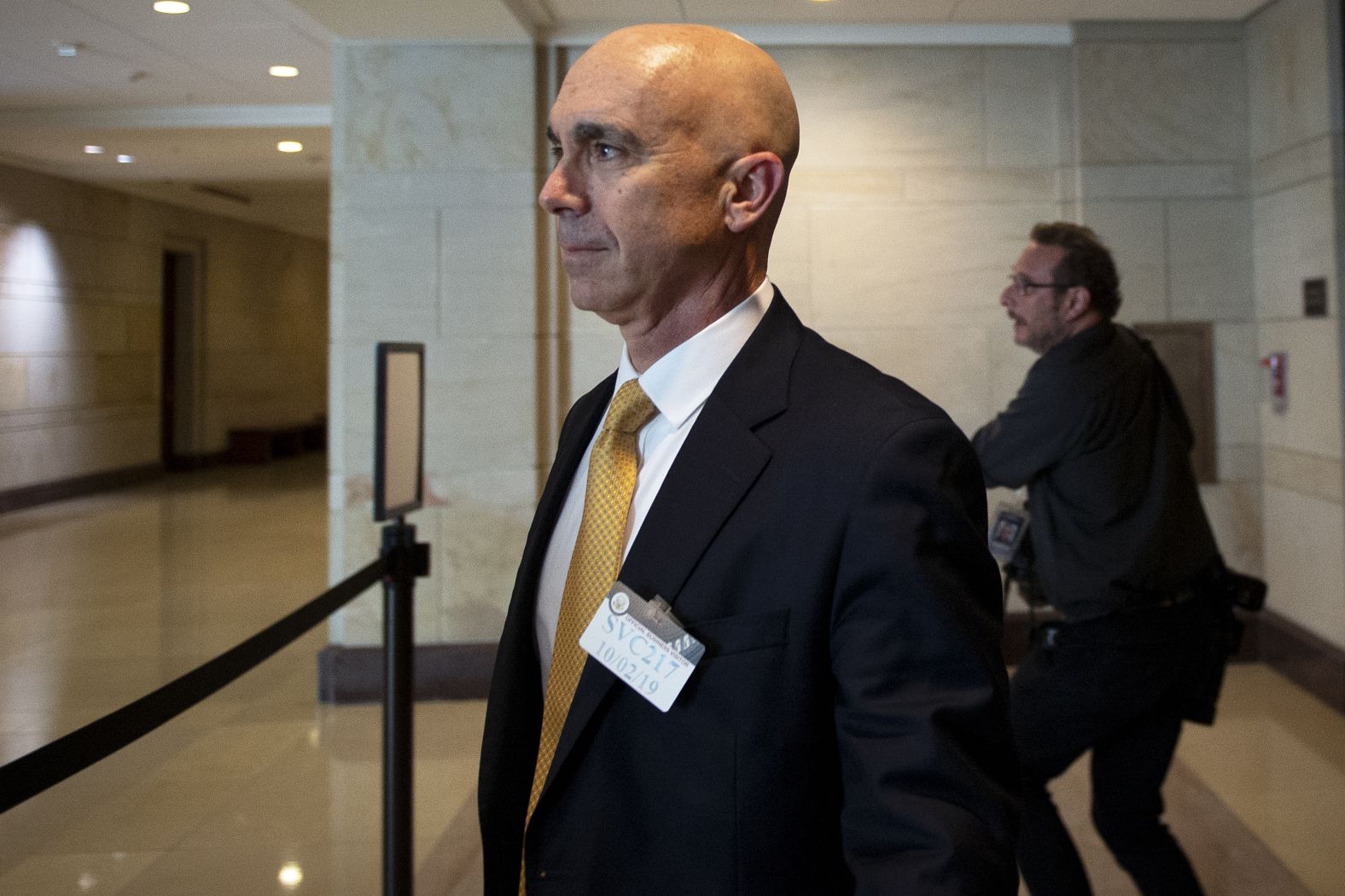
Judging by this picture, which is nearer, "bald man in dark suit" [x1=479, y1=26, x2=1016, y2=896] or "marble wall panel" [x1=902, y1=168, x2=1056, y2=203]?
"bald man in dark suit" [x1=479, y1=26, x2=1016, y2=896]

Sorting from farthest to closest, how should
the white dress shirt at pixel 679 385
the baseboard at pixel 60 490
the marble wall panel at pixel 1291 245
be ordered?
the marble wall panel at pixel 1291 245
the baseboard at pixel 60 490
the white dress shirt at pixel 679 385

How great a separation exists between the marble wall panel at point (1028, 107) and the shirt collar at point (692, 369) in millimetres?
5457

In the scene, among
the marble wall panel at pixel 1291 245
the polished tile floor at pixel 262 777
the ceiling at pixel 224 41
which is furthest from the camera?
the marble wall panel at pixel 1291 245

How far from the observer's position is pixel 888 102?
6387mm

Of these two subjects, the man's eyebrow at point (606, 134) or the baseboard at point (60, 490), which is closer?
the man's eyebrow at point (606, 134)

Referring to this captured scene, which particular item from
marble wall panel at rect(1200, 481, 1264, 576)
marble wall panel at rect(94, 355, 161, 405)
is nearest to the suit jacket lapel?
marble wall panel at rect(94, 355, 161, 405)

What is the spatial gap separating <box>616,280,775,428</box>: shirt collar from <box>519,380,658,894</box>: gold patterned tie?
0.10ft

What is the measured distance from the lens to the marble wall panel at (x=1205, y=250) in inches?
250

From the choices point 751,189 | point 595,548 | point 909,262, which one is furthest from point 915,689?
point 909,262

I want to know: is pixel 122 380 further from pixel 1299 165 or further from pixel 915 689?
pixel 1299 165

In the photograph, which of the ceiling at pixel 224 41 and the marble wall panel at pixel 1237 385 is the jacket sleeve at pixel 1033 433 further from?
the marble wall panel at pixel 1237 385

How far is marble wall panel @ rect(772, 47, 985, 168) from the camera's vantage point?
6367mm

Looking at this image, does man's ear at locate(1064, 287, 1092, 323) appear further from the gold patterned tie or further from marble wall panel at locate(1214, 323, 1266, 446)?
marble wall panel at locate(1214, 323, 1266, 446)

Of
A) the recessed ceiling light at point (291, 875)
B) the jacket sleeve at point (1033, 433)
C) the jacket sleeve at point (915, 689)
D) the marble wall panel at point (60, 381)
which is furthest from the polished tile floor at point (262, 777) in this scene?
the jacket sleeve at point (915, 689)
